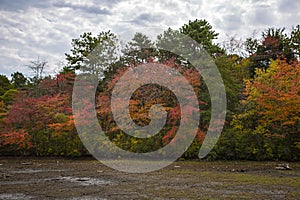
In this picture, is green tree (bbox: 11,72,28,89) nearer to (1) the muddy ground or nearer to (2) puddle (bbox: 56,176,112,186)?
(1) the muddy ground

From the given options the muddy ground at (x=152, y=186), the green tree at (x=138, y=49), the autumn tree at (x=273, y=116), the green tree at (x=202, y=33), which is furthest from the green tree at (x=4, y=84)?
the autumn tree at (x=273, y=116)

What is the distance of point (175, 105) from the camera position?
18484mm

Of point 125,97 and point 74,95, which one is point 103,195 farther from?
point 74,95

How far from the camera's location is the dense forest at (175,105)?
→ 16875 mm

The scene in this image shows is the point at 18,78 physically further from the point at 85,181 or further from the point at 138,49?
the point at 85,181

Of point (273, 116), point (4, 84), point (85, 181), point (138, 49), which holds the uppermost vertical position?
point (138, 49)

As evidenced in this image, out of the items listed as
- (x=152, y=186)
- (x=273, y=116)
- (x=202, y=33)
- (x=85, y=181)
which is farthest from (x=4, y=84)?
(x=152, y=186)

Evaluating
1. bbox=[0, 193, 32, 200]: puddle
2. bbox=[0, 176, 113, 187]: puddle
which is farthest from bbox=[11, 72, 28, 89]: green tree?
bbox=[0, 193, 32, 200]: puddle

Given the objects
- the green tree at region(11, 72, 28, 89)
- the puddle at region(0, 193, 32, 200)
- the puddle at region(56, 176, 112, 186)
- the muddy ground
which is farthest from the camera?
the green tree at region(11, 72, 28, 89)

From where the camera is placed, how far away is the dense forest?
55.4 feet

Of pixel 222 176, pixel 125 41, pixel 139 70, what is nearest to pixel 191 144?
pixel 139 70

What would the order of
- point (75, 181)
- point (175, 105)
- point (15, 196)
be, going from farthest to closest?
point (175, 105), point (75, 181), point (15, 196)

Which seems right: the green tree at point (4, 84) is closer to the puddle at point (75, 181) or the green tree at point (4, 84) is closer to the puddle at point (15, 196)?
the puddle at point (75, 181)

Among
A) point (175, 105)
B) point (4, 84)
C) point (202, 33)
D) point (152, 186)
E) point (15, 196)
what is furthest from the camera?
point (4, 84)
